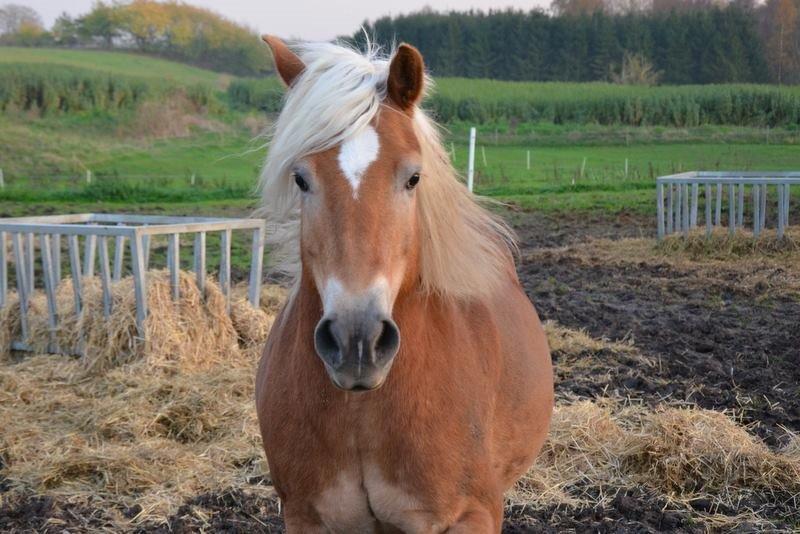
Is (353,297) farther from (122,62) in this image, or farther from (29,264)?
(122,62)

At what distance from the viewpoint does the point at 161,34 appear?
56094 mm

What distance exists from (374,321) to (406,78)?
77 centimetres

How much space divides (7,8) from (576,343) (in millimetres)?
71544

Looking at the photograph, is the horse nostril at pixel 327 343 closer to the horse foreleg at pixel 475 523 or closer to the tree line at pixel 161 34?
the horse foreleg at pixel 475 523

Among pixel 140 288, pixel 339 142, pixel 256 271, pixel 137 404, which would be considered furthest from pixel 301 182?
pixel 256 271

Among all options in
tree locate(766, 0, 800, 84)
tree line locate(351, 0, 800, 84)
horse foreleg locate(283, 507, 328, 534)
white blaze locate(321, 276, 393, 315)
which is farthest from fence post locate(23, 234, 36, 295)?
tree locate(766, 0, 800, 84)

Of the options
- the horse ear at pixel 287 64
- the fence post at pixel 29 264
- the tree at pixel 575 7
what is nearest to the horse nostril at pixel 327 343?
the horse ear at pixel 287 64

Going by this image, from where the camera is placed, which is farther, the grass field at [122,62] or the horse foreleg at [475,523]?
the grass field at [122,62]

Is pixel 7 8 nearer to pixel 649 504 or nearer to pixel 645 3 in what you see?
pixel 645 3

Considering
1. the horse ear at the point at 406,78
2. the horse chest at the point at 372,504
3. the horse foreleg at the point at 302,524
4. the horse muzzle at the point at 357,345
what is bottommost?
the horse foreleg at the point at 302,524

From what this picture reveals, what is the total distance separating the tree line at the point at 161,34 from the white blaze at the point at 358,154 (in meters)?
51.8

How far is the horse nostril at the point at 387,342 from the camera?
1.95 m

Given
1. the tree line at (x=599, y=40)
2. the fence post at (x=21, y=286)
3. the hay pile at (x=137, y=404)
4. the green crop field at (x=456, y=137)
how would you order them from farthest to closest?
the tree line at (x=599, y=40)
the green crop field at (x=456, y=137)
the fence post at (x=21, y=286)
the hay pile at (x=137, y=404)

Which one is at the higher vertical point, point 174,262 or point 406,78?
point 406,78
